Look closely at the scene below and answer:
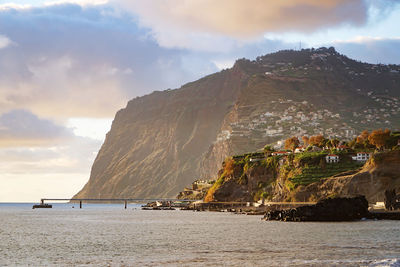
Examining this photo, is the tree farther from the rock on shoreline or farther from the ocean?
the ocean

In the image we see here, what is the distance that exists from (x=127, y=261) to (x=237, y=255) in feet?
37.4

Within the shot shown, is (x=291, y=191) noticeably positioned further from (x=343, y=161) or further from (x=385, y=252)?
(x=385, y=252)

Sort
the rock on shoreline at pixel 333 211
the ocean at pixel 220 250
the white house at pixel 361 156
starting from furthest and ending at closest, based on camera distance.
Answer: the white house at pixel 361 156 < the rock on shoreline at pixel 333 211 < the ocean at pixel 220 250

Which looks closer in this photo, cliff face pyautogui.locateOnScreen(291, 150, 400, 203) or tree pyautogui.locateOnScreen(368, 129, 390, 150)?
cliff face pyautogui.locateOnScreen(291, 150, 400, 203)

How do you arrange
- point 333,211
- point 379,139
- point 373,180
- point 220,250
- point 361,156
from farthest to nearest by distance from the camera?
point 379,139 → point 361,156 → point 373,180 → point 333,211 → point 220,250

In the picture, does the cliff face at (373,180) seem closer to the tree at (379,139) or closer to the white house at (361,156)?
the white house at (361,156)

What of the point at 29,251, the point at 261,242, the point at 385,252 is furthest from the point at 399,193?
the point at 29,251

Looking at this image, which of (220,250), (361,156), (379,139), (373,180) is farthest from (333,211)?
(379,139)

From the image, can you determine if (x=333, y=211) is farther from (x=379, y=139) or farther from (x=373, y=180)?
(x=379, y=139)

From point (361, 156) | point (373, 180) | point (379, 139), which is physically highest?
point (379, 139)

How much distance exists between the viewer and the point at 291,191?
586 ft

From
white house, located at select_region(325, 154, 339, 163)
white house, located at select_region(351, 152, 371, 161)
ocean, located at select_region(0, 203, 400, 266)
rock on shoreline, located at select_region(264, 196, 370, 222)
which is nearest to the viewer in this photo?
ocean, located at select_region(0, 203, 400, 266)

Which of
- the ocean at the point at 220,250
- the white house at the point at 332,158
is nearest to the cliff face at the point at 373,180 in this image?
the white house at the point at 332,158

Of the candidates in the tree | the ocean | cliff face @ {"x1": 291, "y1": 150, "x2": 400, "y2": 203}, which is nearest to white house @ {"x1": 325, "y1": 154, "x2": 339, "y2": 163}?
the tree
